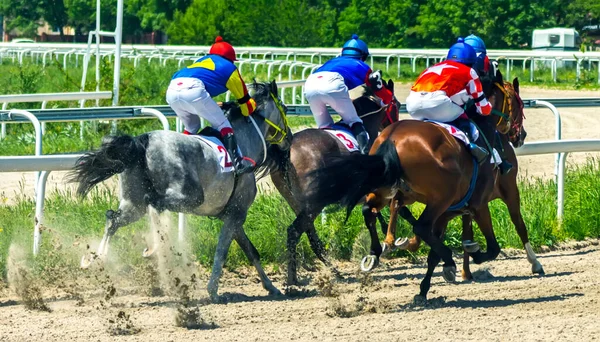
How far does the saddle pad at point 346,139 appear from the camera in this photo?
332 inches

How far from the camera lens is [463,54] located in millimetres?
7934

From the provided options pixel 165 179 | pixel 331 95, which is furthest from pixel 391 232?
pixel 165 179

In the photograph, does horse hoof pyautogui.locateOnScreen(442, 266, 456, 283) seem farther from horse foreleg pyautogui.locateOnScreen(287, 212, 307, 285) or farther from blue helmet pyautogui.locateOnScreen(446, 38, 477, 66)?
blue helmet pyautogui.locateOnScreen(446, 38, 477, 66)

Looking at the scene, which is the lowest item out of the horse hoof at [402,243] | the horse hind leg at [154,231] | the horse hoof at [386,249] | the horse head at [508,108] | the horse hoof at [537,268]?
the horse hoof at [537,268]

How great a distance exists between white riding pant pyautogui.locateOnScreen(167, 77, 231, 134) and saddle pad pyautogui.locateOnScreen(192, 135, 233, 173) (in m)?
0.15

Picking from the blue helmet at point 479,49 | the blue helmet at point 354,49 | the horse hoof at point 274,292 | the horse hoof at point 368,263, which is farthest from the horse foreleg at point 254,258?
the blue helmet at point 479,49

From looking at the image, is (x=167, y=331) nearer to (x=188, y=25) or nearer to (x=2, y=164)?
(x=2, y=164)

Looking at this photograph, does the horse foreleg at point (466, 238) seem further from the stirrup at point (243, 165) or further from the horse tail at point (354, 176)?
the stirrup at point (243, 165)

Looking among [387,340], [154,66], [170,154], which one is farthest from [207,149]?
[154,66]

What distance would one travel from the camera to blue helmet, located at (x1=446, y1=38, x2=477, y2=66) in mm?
7934

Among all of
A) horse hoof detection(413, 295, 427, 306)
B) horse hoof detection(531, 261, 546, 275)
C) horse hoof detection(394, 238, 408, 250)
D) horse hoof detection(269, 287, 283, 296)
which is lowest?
horse hoof detection(269, 287, 283, 296)

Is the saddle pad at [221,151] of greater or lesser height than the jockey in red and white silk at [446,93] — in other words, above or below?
below

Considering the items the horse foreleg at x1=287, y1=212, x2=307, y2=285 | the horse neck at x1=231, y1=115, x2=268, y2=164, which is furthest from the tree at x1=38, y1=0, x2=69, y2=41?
the horse foreleg at x1=287, y1=212, x2=307, y2=285

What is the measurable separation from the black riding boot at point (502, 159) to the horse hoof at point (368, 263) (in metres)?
1.32
